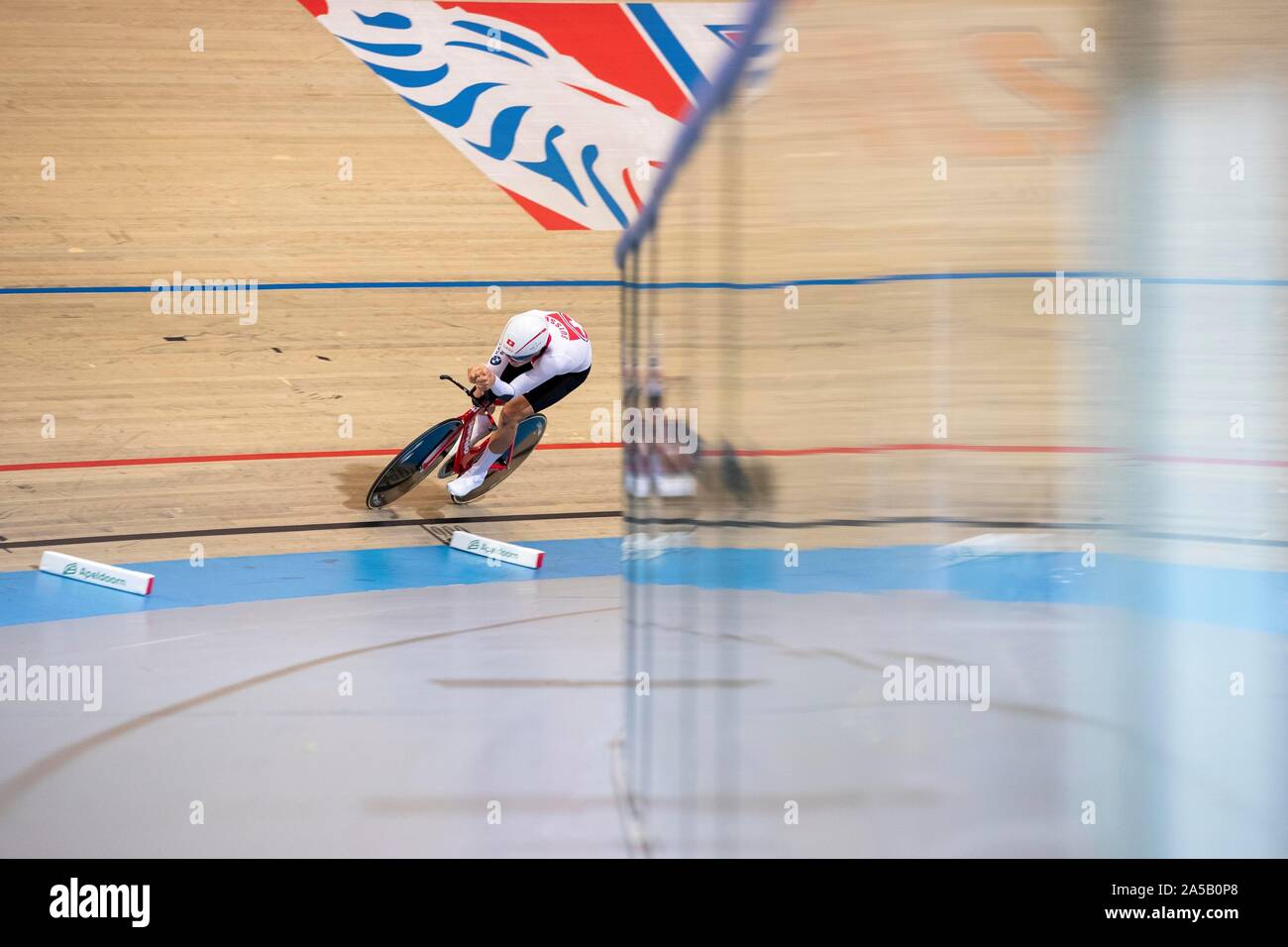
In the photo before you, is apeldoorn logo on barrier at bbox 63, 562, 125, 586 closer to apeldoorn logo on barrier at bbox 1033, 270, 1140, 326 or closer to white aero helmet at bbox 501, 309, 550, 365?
white aero helmet at bbox 501, 309, 550, 365

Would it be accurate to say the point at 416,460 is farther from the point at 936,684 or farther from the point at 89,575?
the point at 936,684

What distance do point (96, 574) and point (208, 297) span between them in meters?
2.71

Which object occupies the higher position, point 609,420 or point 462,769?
point 609,420

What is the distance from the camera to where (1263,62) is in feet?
2.33

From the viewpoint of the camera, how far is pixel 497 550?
4.84m

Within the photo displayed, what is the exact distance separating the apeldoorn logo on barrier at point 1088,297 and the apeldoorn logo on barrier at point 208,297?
6411mm

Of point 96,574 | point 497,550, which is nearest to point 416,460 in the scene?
point 497,550

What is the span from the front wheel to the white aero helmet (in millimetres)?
558

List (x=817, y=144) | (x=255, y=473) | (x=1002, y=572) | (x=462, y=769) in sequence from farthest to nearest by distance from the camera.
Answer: (x=255, y=473)
(x=462, y=769)
(x=817, y=144)
(x=1002, y=572)

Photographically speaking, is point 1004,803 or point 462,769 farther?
point 462,769

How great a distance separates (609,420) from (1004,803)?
5.97 metres

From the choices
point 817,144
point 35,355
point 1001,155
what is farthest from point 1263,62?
point 35,355

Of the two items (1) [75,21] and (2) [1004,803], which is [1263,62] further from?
(1) [75,21]
